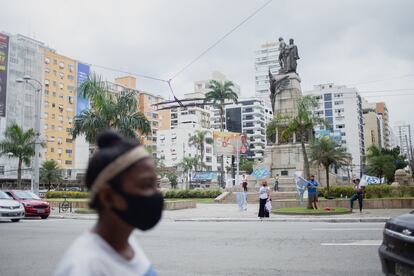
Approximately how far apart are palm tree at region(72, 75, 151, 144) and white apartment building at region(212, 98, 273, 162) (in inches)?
4216

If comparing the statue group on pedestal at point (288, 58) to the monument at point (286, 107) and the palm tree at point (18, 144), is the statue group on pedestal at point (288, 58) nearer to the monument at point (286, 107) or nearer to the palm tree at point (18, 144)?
the monument at point (286, 107)

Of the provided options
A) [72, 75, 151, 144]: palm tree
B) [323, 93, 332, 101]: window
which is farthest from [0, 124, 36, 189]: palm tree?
[323, 93, 332, 101]: window

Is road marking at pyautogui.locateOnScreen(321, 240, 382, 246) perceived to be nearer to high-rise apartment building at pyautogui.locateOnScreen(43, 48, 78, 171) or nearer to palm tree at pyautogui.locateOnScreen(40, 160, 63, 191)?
palm tree at pyautogui.locateOnScreen(40, 160, 63, 191)

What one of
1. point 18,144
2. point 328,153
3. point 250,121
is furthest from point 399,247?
point 250,121

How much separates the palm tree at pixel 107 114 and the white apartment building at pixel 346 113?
353ft

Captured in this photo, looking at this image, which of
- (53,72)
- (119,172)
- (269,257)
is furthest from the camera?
(53,72)

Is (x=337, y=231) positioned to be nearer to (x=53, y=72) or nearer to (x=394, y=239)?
(x=394, y=239)

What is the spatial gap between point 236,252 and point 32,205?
51.2ft

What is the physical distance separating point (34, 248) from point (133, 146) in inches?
382

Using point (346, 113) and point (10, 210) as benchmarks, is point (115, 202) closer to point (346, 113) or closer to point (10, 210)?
point (10, 210)

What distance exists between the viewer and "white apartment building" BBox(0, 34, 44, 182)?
255 ft

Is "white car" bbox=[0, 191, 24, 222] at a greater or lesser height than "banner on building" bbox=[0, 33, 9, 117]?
lesser

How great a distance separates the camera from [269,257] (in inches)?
333

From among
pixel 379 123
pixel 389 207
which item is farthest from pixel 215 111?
pixel 389 207
